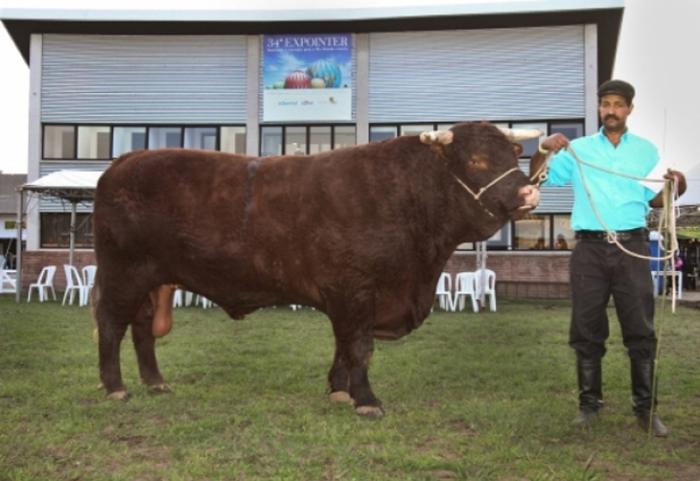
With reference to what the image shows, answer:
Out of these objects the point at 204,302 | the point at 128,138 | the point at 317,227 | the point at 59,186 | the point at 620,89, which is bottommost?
the point at 204,302

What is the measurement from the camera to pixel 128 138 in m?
22.7

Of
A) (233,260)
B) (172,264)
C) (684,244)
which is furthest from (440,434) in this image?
(684,244)

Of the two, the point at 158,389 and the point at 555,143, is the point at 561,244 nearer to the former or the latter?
the point at 555,143

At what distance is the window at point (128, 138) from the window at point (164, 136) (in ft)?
0.88

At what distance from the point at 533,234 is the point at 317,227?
1788 cm

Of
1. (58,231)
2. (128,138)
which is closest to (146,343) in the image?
(128,138)

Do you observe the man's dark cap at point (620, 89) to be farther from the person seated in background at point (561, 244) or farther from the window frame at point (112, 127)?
the window frame at point (112, 127)

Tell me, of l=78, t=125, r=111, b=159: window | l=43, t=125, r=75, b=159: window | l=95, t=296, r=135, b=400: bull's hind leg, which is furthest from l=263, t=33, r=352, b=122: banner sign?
l=95, t=296, r=135, b=400: bull's hind leg

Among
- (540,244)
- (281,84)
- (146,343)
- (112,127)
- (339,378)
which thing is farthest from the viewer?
(112,127)

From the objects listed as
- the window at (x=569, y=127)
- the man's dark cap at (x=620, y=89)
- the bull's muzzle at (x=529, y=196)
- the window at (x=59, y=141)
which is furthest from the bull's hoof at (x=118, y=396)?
the window at (x=59, y=141)

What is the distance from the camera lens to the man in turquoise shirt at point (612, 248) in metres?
4.67

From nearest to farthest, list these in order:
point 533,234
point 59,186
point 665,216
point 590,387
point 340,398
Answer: point 665,216, point 590,387, point 340,398, point 59,186, point 533,234

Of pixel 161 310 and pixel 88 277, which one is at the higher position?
pixel 161 310

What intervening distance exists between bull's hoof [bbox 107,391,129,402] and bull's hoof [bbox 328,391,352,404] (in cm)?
166
